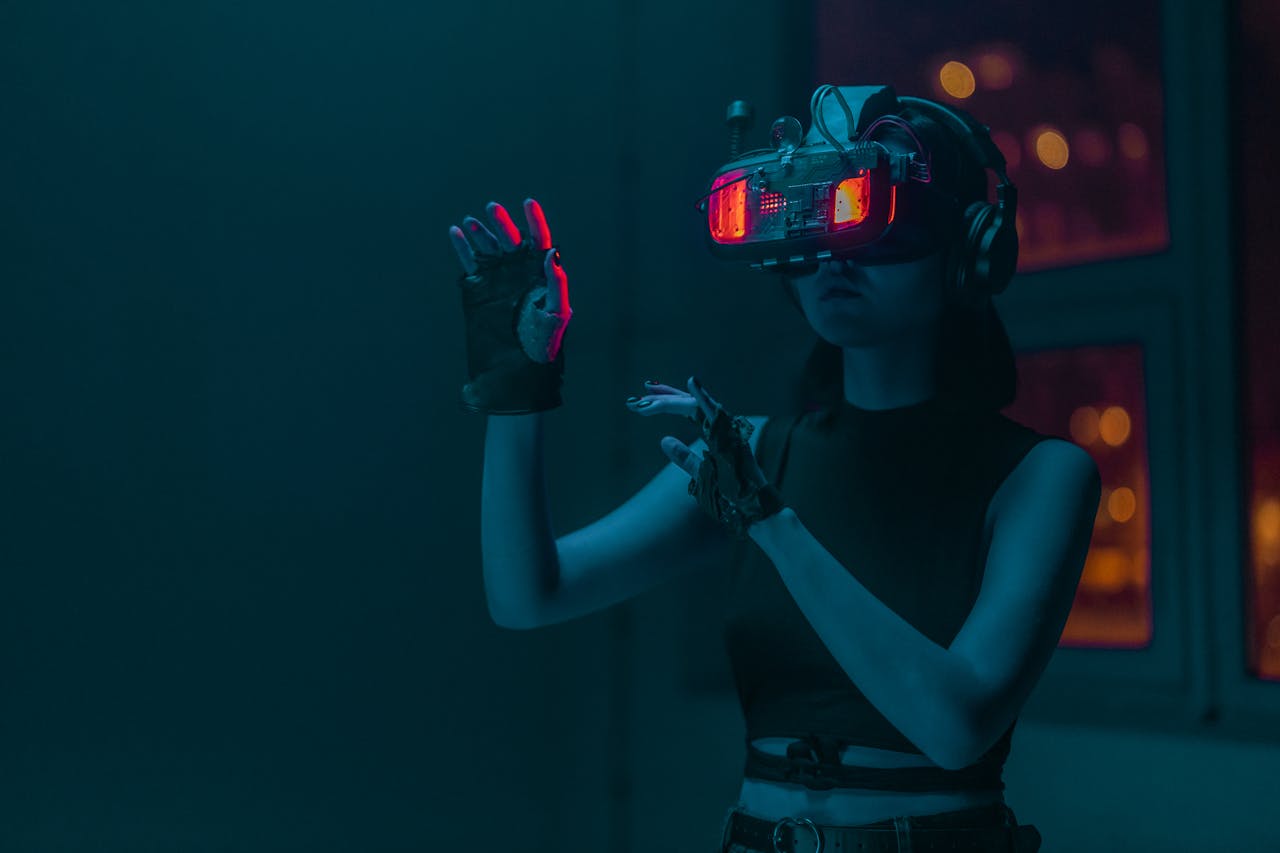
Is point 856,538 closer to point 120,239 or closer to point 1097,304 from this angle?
point 1097,304

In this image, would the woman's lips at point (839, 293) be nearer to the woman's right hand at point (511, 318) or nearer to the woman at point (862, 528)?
the woman at point (862, 528)

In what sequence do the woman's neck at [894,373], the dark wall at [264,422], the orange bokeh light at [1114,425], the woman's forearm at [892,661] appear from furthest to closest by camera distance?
the orange bokeh light at [1114,425] < the dark wall at [264,422] < the woman's neck at [894,373] < the woman's forearm at [892,661]

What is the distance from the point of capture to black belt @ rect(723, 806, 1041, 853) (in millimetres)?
1337

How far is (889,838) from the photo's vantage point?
1337mm

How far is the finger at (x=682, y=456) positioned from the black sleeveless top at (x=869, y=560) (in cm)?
28

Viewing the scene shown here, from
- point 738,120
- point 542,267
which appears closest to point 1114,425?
point 738,120

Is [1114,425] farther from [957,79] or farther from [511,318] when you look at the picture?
[511,318]

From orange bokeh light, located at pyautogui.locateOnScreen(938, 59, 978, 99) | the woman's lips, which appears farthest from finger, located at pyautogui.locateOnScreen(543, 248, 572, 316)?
orange bokeh light, located at pyautogui.locateOnScreen(938, 59, 978, 99)

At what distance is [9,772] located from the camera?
2441 mm

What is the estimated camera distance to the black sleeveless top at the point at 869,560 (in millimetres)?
1411

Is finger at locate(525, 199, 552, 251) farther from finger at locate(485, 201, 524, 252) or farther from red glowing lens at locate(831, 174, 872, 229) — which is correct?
red glowing lens at locate(831, 174, 872, 229)

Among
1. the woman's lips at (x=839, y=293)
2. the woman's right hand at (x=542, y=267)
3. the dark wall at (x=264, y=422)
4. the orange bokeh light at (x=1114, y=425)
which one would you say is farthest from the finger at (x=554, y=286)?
the orange bokeh light at (x=1114, y=425)

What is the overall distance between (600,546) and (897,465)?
1.36 feet

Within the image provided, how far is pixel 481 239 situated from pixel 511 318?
108 millimetres
